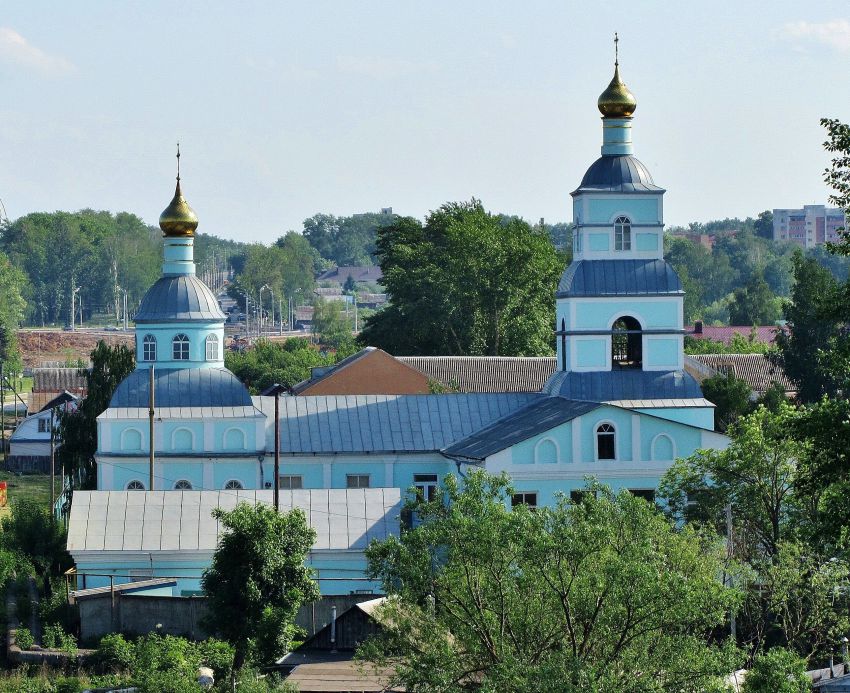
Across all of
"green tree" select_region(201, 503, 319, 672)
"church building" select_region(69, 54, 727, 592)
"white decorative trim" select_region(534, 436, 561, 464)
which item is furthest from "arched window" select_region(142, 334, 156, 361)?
"green tree" select_region(201, 503, 319, 672)

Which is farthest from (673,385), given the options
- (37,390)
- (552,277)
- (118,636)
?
(37,390)

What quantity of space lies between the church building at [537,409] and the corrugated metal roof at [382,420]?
4cm

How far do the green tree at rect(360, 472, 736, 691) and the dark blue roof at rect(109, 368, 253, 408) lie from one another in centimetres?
1619

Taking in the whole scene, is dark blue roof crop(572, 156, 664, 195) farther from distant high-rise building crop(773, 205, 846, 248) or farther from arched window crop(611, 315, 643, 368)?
distant high-rise building crop(773, 205, 846, 248)

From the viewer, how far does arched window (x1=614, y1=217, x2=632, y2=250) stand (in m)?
35.4

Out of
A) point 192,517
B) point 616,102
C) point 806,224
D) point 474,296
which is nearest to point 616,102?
point 616,102

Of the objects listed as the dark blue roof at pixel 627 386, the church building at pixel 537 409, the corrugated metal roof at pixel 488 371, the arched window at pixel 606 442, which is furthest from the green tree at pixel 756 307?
the arched window at pixel 606 442

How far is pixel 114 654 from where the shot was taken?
26703mm

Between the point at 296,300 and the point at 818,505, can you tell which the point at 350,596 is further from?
the point at 296,300

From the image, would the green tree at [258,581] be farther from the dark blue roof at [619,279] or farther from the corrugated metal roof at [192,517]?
the dark blue roof at [619,279]

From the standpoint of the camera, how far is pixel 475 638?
19.6 m

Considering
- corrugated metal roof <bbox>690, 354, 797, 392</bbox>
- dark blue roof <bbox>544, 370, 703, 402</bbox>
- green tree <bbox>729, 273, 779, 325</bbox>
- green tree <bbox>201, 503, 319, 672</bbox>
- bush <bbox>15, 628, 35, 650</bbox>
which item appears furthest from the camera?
green tree <bbox>729, 273, 779, 325</bbox>

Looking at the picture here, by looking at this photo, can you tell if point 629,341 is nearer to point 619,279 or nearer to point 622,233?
point 619,279

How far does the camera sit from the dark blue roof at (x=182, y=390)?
36.0m
